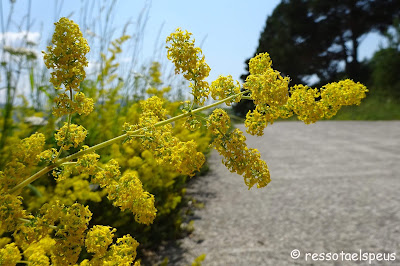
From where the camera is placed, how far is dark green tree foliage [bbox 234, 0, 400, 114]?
2272 centimetres

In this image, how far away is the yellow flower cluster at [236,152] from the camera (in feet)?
3.21

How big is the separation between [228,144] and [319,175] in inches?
197

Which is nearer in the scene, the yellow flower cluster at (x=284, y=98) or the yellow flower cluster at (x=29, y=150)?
the yellow flower cluster at (x=284, y=98)

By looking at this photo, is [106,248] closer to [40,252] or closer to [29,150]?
[29,150]

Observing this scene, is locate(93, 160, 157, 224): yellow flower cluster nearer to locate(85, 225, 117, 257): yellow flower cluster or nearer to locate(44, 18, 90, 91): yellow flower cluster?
locate(85, 225, 117, 257): yellow flower cluster

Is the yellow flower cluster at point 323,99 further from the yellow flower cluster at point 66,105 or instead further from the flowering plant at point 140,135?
the yellow flower cluster at point 66,105

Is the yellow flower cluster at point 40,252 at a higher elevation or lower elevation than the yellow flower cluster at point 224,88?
lower

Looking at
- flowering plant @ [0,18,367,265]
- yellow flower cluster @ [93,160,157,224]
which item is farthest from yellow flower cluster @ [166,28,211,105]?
yellow flower cluster @ [93,160,157,224]

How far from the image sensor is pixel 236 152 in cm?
101

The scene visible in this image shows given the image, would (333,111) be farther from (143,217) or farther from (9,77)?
(9,77)

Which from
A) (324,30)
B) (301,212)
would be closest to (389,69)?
(324,30)

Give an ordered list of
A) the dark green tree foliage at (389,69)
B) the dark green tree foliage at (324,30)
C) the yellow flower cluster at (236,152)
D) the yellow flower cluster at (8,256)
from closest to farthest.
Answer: the yellow flower cluster at (236,152) → the yellow flower cluster at (8,256) → the dark green tree foliage at (389,69) → the dark green tree foliage at (324,30)

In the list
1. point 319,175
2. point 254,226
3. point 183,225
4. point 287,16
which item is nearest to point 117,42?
point 183,225

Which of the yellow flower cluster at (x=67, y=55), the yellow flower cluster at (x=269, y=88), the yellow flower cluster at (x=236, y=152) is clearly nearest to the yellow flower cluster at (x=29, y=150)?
the yellow flower cluster at (x=67, y=55)
